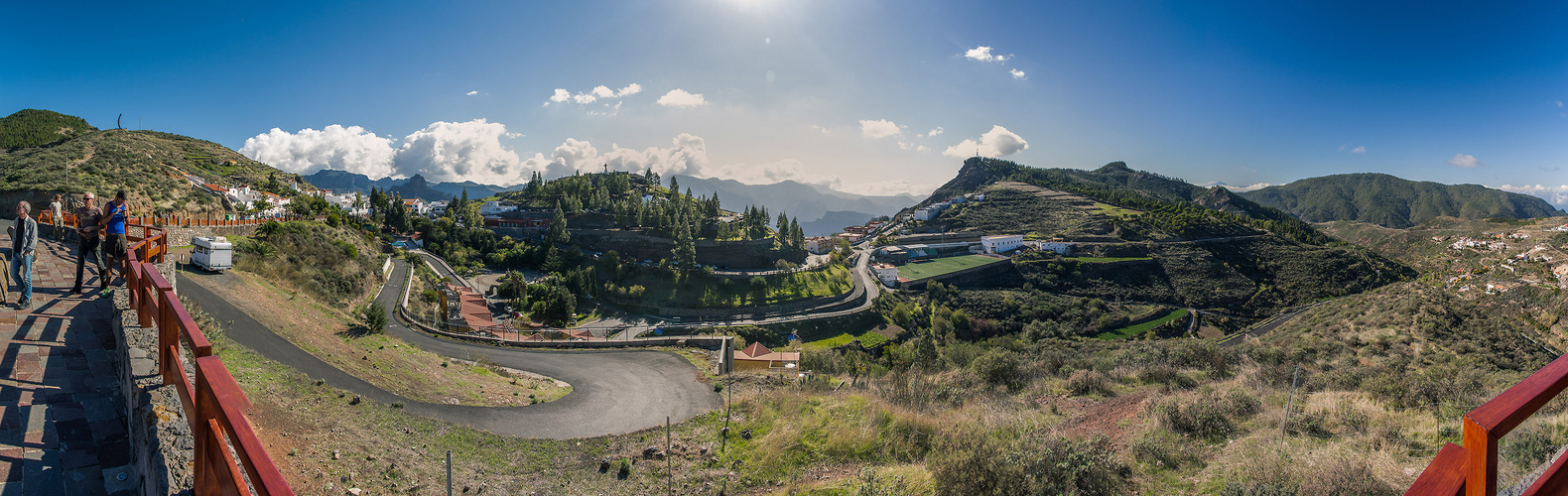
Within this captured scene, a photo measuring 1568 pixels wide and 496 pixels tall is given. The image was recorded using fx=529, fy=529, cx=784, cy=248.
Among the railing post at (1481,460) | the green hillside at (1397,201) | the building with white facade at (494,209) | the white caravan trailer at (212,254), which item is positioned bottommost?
the white caravan trailer at (212,254)

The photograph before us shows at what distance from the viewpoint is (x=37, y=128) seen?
45000mm

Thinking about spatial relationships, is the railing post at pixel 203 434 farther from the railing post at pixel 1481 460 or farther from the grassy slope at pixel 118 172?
the grassy slope at pixel 118 172

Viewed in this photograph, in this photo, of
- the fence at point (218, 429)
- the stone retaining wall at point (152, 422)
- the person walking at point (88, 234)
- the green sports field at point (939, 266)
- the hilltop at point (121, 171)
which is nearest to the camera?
the fence at point (218, 429)

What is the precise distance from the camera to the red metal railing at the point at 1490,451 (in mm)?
973

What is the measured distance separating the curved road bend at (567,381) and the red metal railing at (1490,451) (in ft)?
29.0

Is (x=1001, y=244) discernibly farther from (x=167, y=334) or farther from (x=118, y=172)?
(x=118, y=172)

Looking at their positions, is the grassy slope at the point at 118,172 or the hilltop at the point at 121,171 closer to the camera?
the hilltop at the point at 121,171

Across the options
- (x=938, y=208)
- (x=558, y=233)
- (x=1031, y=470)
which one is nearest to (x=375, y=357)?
(x=1031, y=470)

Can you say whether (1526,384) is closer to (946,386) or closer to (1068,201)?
(946,386)

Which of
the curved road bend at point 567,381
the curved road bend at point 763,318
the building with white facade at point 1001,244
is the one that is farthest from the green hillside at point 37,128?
the building with white facade at point 1001,244

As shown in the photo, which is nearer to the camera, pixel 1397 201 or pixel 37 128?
pixel 37 128

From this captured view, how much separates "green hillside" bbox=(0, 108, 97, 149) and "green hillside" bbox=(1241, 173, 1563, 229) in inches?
8043

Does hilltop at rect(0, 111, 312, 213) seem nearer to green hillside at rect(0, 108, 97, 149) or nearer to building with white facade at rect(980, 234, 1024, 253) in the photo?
green hillside at rect(0, 108, 97, 149)

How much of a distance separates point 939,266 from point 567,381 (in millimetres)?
55807
